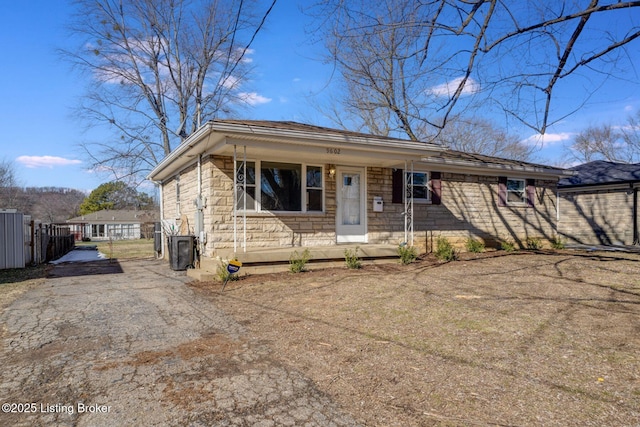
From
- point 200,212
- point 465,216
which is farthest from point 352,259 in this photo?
point 465,216

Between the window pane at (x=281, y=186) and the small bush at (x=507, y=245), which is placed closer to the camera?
the window pane at (x=281, y=186)

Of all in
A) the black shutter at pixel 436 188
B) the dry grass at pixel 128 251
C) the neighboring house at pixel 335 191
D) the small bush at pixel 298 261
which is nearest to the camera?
the small bush at pixel 298 261

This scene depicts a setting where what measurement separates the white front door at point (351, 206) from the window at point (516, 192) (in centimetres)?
582

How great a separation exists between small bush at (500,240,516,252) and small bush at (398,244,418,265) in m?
3.94

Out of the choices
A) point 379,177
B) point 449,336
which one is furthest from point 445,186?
point 449,336

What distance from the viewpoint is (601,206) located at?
16438 mm

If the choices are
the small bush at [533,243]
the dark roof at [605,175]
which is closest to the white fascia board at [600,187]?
the dark roof at [605,175]

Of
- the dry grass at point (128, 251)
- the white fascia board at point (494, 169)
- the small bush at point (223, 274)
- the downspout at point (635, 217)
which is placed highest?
the white fascia board at point (494, 169)

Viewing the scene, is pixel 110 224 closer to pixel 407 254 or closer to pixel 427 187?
pixel 427 187

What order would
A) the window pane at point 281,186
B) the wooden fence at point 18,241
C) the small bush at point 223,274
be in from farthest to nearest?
the wooden fence at point 18,241, the window pane at point 281,186, the small bush at point 223,274

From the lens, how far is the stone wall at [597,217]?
51.5ft

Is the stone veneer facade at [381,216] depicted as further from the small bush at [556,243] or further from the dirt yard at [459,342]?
the dirt yard at [459,342]

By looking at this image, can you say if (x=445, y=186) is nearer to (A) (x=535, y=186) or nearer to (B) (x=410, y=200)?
(B) (x=410, y=200)

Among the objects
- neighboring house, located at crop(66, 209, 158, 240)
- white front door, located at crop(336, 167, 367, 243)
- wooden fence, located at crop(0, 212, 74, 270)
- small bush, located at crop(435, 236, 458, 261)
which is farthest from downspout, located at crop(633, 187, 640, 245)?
neighboring house, located at crop(66, 209, 158, 240)
